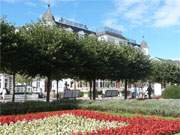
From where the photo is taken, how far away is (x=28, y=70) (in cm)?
3109

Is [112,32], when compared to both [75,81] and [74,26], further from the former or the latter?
[75,81]

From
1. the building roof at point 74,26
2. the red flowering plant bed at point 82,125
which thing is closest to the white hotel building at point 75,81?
the building roof at point 74,26

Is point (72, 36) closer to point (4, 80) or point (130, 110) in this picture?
point (130, 110)

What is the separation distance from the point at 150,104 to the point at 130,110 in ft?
4.53

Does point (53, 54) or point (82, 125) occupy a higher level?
point (53, 54)

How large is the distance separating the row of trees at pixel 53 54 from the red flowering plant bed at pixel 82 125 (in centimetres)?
1010

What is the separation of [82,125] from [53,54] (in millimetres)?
14195

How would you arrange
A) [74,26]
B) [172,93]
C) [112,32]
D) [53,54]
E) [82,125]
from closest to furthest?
[82,125] → [53,54] → [172,93] → [74,26] → [112,32]

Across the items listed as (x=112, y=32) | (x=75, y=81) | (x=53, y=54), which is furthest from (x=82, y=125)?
(x=112, y=32)

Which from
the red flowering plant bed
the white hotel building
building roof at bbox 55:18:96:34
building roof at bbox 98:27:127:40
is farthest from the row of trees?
building roof at bbox 98:27:127:40

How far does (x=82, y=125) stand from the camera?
16.5 metres

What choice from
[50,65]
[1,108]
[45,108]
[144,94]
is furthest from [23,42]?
[144,94]

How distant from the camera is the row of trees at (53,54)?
28.4 metres

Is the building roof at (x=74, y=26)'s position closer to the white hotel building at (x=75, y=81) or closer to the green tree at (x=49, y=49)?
the white hotel building at (x=75, y=81)
